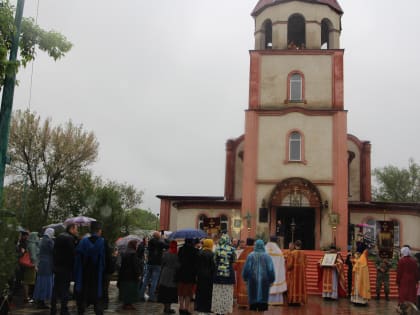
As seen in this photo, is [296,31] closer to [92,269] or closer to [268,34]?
[268,34]

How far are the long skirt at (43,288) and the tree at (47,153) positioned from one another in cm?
2467

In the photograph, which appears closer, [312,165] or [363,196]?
[312,165]

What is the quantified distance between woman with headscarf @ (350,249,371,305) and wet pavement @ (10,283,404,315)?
228 mm

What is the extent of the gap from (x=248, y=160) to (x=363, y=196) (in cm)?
993

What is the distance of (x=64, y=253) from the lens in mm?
9938

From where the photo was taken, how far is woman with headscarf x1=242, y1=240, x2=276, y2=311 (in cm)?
1074

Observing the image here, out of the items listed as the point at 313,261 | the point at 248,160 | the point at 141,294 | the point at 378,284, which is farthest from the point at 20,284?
the point at 248,160

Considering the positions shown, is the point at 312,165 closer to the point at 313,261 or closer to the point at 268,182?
the point at 268,182

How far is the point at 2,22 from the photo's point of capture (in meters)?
8.55

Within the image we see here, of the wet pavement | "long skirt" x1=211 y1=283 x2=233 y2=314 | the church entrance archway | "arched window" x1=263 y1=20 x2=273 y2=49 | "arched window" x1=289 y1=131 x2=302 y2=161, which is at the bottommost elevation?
the wet pavement

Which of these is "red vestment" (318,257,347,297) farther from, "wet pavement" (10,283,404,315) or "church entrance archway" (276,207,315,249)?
"church entrance archway" (276,207,315,249)

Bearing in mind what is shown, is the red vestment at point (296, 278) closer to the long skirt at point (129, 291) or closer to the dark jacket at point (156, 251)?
the dark jacket at point (156, 251)

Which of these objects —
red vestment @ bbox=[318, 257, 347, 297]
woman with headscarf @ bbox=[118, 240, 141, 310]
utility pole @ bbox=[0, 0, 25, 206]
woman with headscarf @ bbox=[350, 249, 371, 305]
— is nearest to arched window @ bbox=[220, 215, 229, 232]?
red vestment @ bbox=[318, 257, 347, 297]

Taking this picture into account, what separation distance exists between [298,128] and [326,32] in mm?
5783
